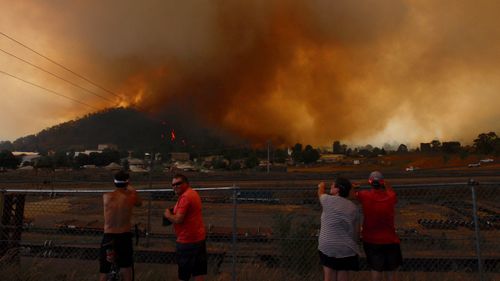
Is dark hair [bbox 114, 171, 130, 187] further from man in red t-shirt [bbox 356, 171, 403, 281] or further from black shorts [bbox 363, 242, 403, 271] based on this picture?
black shorts [bbox 363, 242, 403, 271]

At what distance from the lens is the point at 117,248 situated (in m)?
5.20

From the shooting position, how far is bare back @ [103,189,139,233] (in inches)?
204

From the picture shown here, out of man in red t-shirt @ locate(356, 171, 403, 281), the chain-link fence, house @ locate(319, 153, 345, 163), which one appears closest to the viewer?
man in red t-shirt @ locate(356, 171, 403, 281)

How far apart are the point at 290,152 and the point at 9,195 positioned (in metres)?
119

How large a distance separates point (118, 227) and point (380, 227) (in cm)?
322

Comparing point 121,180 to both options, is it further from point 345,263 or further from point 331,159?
point 331,159

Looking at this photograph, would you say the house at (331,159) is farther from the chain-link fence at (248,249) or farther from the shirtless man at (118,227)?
the shirtless man at (118,227)

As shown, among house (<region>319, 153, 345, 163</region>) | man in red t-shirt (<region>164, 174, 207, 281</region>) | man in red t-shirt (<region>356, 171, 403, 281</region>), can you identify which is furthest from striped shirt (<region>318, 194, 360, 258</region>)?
house (<region>319, 153, 345, 163</region>)

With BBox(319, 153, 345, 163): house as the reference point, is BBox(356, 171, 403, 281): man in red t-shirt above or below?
below

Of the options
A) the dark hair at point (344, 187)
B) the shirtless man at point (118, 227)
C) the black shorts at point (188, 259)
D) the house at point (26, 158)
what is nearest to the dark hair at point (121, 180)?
the shirtless man at point (118, 227)

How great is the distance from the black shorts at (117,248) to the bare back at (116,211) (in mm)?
81

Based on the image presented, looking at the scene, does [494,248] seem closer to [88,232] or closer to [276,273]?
[276,273]

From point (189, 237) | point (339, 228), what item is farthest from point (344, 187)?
point (189, 237)

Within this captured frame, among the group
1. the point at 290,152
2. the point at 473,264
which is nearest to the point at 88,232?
the point at 473,264
